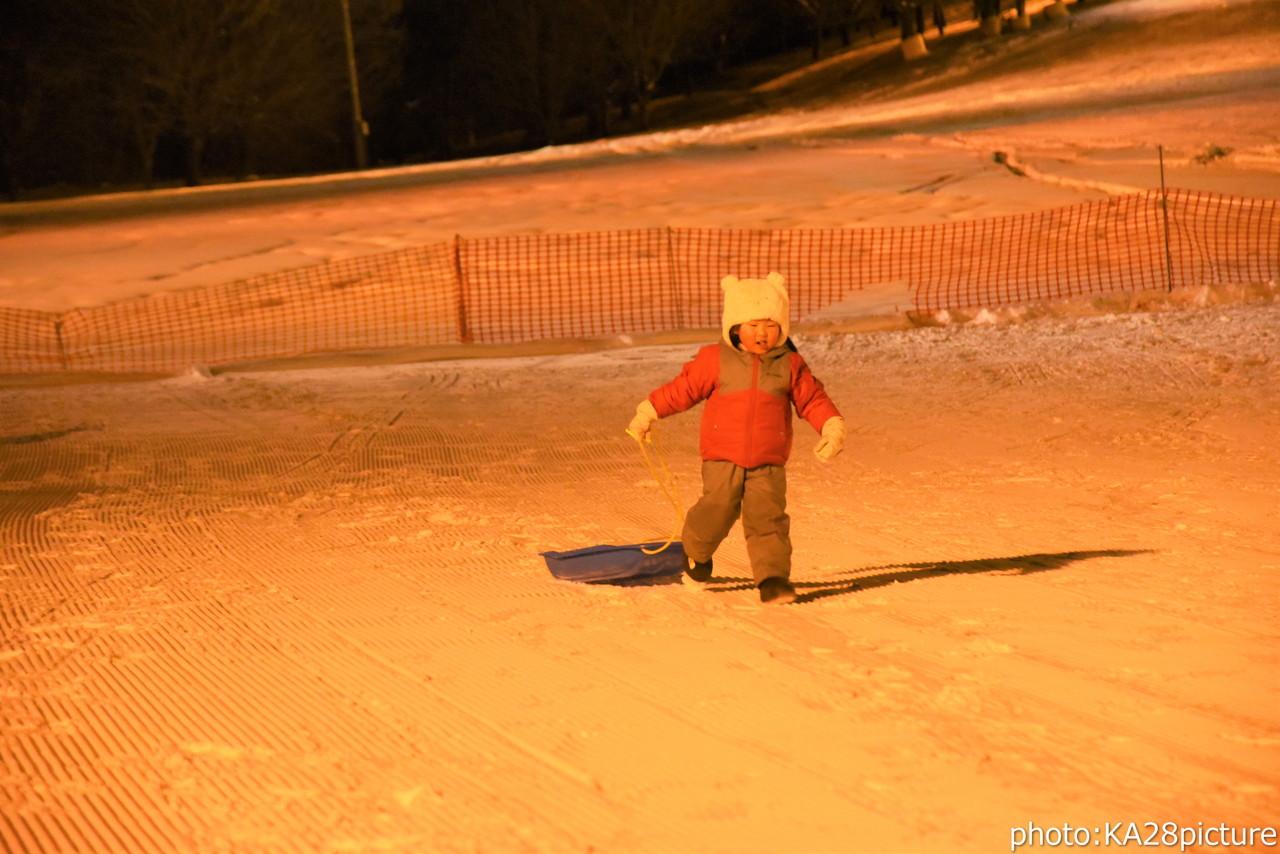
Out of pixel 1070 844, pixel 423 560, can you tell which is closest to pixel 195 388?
pixel 423 560

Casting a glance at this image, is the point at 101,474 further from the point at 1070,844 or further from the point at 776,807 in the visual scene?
the point at 1070,844

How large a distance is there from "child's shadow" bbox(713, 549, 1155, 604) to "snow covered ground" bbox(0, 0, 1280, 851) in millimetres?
34

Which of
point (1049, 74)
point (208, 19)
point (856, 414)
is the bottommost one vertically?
point (856, 414)

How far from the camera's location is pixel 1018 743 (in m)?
3.82

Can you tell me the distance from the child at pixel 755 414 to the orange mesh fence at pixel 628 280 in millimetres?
9928

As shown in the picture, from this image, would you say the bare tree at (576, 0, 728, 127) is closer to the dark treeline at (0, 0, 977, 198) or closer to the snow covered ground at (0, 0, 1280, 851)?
the dark treeline at (0, 0, 977, 198)

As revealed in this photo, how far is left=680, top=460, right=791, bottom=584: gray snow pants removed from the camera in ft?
17.3

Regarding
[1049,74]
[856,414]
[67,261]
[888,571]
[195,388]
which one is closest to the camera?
[888,571]

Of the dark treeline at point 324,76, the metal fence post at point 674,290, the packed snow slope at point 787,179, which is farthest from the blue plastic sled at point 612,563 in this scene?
the dark treeline at point 324,76

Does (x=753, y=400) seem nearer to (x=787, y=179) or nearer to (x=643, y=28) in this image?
(x=787, y=179)

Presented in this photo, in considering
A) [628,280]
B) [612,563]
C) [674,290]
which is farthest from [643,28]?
[612,563]

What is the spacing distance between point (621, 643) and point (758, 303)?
57.1 inches

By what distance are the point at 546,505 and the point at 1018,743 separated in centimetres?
390

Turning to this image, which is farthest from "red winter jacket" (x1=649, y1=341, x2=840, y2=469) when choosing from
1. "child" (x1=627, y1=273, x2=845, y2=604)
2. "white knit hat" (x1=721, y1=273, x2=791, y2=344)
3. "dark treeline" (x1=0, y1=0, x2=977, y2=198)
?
"dark treeline" (x1=0, y1=0, x2=977, y2=198)
